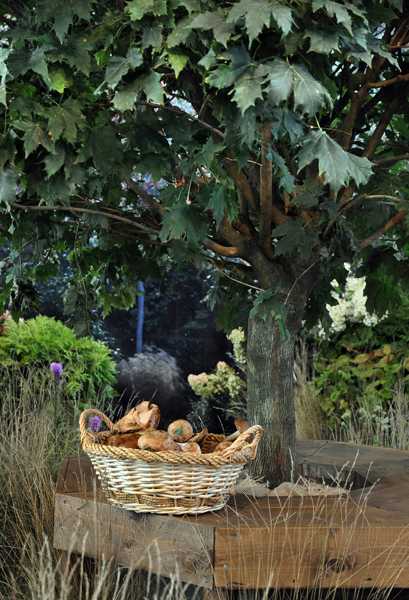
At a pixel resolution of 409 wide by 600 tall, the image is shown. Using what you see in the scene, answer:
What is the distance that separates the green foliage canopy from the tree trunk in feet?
0.49

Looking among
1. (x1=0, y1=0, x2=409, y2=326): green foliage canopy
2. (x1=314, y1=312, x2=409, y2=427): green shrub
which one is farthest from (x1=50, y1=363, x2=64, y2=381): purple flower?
(x1=314, y1=312, x2=409, y2=427): green shrub

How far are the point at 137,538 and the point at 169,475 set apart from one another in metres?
0.29

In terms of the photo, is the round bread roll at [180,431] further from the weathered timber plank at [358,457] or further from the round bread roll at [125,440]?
the weathered timber plank at [358,457]

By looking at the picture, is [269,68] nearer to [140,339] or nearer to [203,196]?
[203,196]

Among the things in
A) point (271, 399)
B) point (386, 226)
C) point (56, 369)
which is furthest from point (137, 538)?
point (56, 369)

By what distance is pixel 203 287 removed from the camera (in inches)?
409

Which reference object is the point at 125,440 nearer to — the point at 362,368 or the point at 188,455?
the point at 188,455

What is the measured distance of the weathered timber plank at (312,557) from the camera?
2.42 m

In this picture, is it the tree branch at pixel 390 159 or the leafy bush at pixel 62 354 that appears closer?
the tree branch at pixel 390 159

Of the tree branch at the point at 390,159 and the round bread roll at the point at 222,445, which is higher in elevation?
the tree branch at the point at 390,159

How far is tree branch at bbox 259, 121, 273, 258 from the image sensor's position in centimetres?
265

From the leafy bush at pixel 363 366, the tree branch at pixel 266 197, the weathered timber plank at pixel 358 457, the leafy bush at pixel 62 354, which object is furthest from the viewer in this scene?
the leafy bush at pixel 363 366

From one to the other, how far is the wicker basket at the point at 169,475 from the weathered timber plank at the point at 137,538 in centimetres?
6

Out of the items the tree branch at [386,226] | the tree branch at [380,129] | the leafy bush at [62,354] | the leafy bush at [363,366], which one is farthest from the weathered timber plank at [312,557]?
the leafy bush at [363,366]
